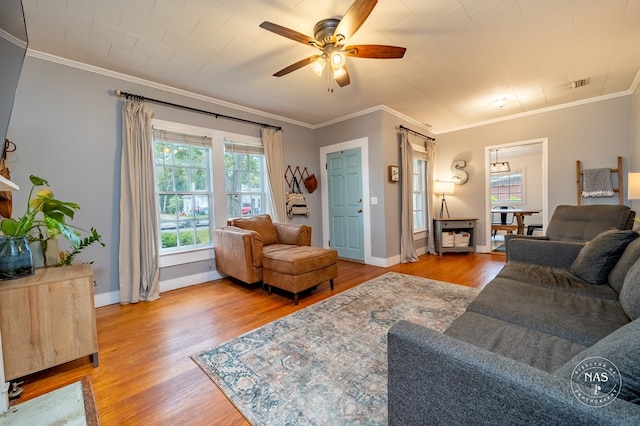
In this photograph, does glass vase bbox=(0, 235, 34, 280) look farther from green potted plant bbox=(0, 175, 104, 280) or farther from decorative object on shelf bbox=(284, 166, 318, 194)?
decorative object on shelf bbox=(284, 166, 318, 194)

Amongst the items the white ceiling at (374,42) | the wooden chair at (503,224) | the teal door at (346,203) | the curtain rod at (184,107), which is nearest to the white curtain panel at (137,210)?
the curtain rod at (184,107)

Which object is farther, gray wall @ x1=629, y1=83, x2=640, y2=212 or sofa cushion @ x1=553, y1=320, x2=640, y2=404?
gray wall @ x1=629, y1=83, x2=640, y2=212

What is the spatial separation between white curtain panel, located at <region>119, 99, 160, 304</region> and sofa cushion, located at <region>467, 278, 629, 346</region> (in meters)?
3.14

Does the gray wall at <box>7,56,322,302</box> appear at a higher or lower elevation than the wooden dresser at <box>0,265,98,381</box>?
higher

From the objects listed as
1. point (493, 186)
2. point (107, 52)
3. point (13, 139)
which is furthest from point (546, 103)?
point (13, 139)

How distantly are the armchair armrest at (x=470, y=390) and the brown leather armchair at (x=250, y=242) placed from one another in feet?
7.80

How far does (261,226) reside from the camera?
3635 millimetres

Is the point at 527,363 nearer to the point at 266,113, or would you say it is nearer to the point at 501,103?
the point at 266,113

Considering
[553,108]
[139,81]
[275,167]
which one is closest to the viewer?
[139,81]

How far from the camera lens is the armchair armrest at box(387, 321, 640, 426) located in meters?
0.55

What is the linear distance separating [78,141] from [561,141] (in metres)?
6.47

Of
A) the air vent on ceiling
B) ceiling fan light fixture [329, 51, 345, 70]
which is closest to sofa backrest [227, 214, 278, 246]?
ceiling fan light fixture [329, 51, 345, 70]

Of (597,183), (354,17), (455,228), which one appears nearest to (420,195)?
(455,228)

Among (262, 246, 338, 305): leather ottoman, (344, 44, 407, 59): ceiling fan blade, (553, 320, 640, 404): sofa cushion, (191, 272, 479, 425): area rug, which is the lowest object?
(191, 272, 479, 425): area rug
